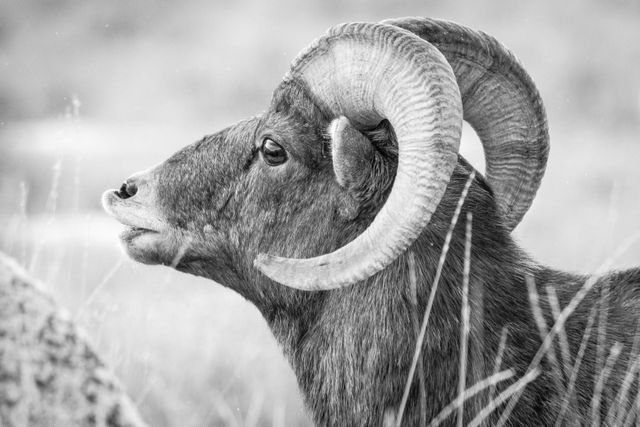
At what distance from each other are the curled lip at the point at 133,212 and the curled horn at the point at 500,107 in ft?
5.80

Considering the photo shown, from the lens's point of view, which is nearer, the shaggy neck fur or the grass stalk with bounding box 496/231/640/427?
the grass stalk with bounding box 496/231/640/427

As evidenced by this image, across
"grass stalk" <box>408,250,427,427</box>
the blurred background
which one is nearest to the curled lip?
the blurred background

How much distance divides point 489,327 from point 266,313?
4.45 ft

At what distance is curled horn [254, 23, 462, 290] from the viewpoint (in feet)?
13.5

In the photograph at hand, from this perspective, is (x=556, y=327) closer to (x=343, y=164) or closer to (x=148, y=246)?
(x=343, y=164)

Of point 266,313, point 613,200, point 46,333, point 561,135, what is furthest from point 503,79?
point 561,135

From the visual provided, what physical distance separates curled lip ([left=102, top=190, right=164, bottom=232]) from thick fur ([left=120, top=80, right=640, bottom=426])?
0.30 feet

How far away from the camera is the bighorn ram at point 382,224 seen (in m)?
4.19

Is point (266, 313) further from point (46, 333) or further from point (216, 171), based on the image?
point (46, 333)

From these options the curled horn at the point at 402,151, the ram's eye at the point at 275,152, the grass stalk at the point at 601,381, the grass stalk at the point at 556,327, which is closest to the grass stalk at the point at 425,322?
the curled horn at the point at 402,151

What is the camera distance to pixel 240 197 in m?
5.02

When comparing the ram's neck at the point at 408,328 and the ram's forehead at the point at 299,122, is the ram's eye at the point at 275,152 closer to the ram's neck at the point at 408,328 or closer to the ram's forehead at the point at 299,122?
the ram's forehead at the point at 299,122

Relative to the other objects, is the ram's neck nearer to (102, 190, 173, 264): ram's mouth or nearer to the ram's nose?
(102, 190, 173, 264): ram's mouth

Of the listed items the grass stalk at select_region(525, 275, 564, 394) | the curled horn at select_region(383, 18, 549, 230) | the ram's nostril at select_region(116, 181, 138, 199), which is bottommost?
the ram's nostril at select_region(116, 181, 138, 199)
